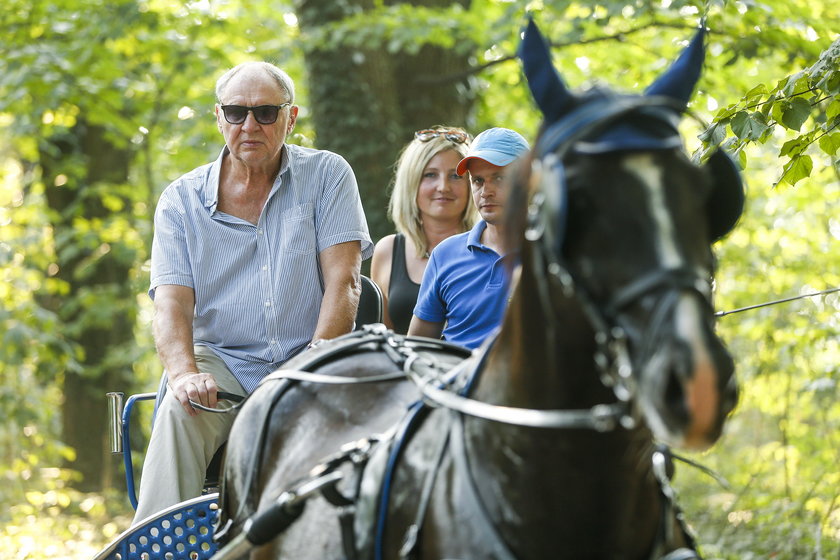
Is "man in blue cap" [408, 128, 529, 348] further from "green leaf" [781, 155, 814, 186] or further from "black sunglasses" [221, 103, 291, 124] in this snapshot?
"green leaf" [781, 155, 814, 186]

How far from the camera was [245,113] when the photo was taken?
390 centimetres

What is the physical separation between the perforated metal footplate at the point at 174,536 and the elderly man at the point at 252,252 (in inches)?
7.6

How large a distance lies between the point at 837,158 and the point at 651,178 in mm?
2444

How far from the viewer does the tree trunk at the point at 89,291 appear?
35.9 ft

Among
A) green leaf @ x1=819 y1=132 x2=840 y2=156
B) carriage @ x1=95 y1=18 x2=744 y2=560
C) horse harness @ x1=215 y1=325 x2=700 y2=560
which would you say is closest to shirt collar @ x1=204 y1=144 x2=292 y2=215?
horse harness @ x1=215 y1=325 x2=700 y2=560

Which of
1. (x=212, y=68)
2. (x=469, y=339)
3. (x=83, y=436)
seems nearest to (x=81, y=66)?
(x=212, y=68)

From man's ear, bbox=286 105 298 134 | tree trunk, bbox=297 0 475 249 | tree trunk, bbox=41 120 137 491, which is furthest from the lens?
tree trunk, bbox=41 120 137 491

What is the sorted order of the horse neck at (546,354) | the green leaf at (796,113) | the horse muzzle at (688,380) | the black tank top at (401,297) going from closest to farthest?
the horse muzzle at (688,380), the horse neck at (546,354), the green leaf at (796,113), the black tank top at (401,297)

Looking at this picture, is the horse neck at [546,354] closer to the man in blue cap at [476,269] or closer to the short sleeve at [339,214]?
the man in blue cap at [476,269]

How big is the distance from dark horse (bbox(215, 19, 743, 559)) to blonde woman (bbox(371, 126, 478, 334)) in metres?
2.39

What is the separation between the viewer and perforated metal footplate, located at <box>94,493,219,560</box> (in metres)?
3.46

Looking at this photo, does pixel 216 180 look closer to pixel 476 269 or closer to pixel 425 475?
pixel 476 269

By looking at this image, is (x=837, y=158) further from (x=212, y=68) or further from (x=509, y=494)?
(x=212, y=68)

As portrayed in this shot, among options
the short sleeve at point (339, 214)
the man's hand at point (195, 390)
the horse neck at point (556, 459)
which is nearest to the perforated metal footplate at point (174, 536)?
the man's hand at point (195, 390)
